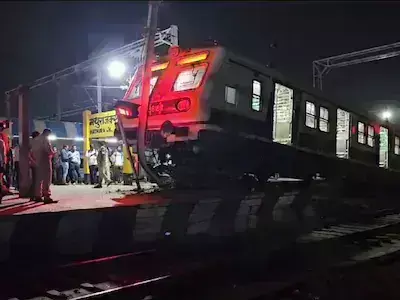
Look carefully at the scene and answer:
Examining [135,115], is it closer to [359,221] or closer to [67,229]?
[67,229]

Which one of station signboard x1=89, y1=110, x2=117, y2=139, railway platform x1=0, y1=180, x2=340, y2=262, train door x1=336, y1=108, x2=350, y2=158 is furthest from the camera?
station signboard x1=89, y1=110, x2=117, y2=139

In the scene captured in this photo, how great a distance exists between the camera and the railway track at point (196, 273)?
5.02 metres

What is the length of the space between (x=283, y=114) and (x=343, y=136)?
3.23 meters

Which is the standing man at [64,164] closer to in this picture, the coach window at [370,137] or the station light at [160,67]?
the station light at [160,67]

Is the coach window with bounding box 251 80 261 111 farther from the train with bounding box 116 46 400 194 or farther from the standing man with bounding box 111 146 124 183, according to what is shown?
the standing man with bounding box 111 146 124 183

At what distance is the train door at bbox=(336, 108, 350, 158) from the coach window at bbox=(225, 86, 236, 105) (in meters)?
4.81

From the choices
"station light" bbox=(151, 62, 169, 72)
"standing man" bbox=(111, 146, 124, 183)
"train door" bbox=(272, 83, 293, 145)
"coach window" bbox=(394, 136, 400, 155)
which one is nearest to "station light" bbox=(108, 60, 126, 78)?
"standing man" bbox=(111, 146, 124, 183)

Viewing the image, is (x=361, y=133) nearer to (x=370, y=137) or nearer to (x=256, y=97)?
(x=370, y=137)

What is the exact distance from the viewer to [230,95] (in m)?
8.01

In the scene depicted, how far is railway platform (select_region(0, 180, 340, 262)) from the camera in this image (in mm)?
5820

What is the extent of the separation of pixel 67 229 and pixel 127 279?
3.75ft

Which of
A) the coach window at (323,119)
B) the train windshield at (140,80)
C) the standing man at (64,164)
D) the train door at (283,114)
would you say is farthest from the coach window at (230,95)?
the standing man at (64,164)

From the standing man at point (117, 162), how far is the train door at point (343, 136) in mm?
6641

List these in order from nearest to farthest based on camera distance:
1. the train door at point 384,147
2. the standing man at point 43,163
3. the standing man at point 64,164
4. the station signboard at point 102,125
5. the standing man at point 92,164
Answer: the standing man at point 43,163 → the standing man at point 92,164 → the standing man at point 64,164 → the station signboard at point 102,125 → the train door at point 384,147
